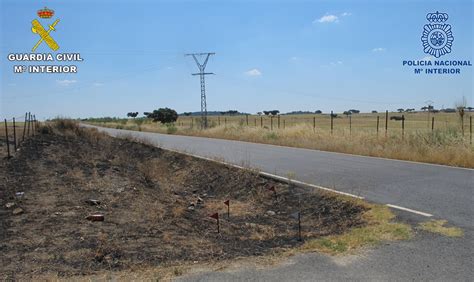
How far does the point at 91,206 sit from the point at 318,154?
11.6 metres

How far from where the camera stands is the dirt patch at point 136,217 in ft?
17.6

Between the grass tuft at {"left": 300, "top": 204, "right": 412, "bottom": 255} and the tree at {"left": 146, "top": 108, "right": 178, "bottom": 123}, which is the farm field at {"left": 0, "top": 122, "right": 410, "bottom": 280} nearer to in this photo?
the grass tuft at {"left": 300, "top": 204, "right": 412, "bottom": 255}

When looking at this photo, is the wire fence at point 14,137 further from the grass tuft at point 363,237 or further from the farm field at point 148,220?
the grass tuft at point 363,237

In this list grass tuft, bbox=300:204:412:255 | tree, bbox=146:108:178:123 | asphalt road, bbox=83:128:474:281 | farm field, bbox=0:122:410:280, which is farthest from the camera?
tree, bbox=146:108:178:123

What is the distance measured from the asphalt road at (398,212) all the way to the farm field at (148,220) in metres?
0.47

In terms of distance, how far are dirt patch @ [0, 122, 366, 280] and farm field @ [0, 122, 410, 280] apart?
0.02m

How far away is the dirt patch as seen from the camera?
17.6ft

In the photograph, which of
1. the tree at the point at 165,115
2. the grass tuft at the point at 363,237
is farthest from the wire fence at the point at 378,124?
the grass tuft at the point at 363,237

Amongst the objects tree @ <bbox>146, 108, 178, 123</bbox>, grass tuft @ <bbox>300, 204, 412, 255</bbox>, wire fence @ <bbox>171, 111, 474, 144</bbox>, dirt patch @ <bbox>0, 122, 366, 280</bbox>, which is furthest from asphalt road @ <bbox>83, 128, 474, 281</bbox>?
tree @ <bbox>146, 108, 178, 123</bbox>

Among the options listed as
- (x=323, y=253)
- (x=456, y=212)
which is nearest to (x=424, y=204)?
(x=456, y=212)

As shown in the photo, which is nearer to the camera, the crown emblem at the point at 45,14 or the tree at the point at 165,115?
the crown emblem at the point at 45,14

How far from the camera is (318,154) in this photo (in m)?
17.8

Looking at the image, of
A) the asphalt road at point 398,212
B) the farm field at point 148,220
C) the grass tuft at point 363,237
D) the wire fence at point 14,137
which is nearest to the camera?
the asphalt road at point 398,212

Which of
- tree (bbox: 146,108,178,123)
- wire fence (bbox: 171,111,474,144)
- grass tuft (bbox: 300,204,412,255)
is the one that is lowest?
grass tuft (bbox: 300,204,412,255)
